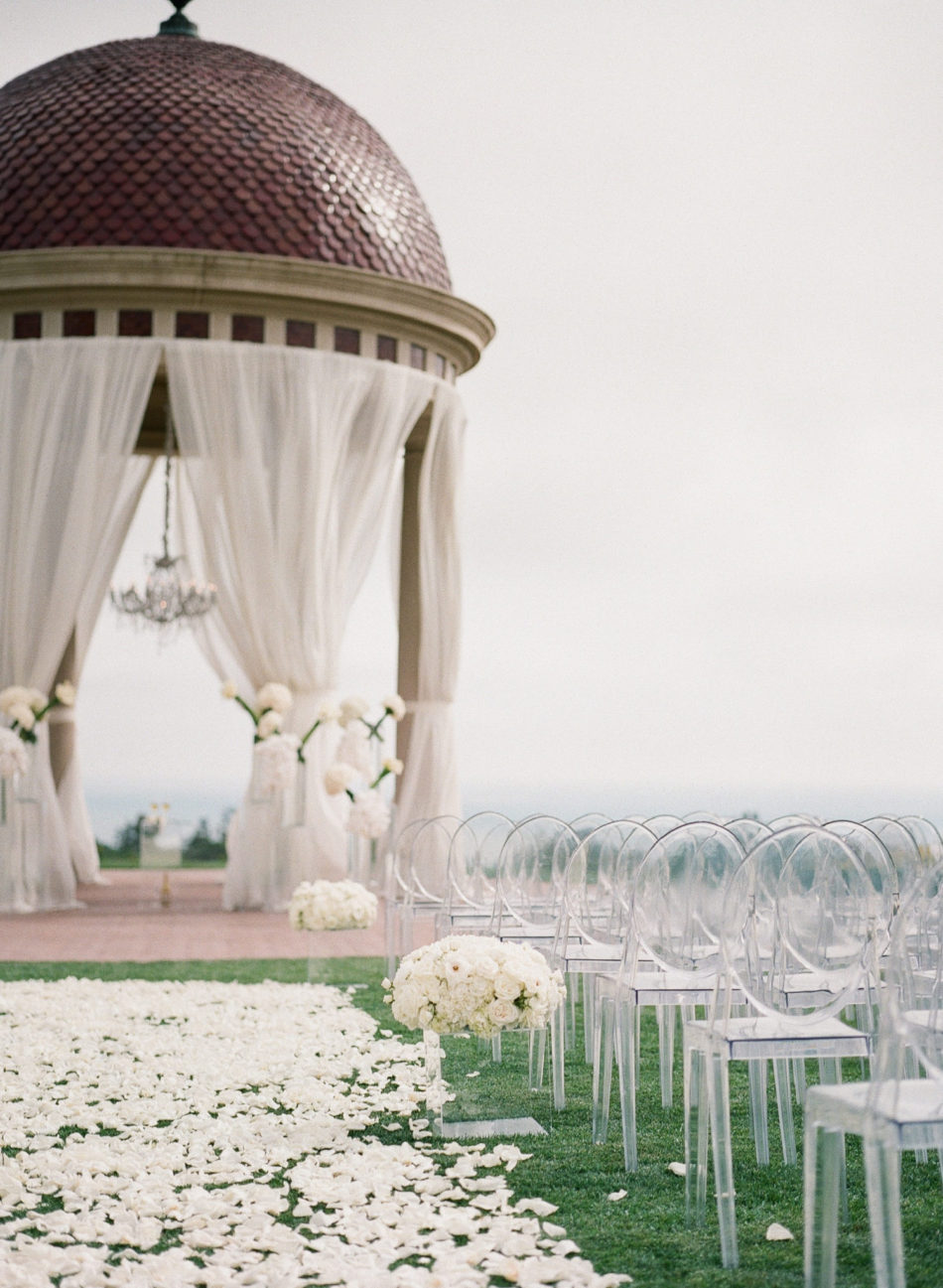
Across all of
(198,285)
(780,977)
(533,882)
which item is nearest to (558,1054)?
(533,882)

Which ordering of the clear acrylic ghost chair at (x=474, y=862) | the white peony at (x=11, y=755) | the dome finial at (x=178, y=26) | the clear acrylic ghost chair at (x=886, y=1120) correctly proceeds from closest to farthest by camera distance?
the clear acrylic ghost chair at (x=886, y=1120) < the clear acrylic ghost chair at (x=474, y=862) < the white peony at (x=11, y=755) < the dome finial at (x=178, y=26)

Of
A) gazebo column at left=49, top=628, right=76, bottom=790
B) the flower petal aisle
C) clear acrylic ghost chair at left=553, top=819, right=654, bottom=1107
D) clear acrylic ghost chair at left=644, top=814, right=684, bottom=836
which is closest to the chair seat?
the flower petal aisle

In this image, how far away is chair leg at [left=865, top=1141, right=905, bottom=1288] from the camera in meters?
3.02

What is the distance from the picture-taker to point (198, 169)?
42.4 ft

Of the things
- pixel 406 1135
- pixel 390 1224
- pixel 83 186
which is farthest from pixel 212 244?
pixel 390 1224

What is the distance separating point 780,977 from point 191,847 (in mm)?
14686

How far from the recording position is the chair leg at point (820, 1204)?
10.5 ft

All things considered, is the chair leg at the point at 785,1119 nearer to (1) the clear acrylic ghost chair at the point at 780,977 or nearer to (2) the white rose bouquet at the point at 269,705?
(1) the clear acrylic ghost chair at the point at 780,977

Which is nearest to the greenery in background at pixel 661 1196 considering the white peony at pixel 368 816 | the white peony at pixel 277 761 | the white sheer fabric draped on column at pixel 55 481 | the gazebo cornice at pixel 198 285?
the white peony at pixel 368 816

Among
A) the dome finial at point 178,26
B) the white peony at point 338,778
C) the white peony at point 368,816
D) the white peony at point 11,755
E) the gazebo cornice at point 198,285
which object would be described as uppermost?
the dome finial at point 178,26

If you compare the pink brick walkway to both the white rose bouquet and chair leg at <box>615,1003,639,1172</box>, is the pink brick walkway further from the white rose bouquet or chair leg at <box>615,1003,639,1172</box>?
chair leg at <box>615,1003,639,1172</box>

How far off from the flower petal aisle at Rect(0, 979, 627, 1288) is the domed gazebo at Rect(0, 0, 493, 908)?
5.88m

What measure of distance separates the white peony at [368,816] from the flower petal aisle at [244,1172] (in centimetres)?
494

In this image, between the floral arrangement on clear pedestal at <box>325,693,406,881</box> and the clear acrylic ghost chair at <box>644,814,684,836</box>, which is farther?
the floral arrangement on clear pedestal at <box>325,693,406,881</box>
